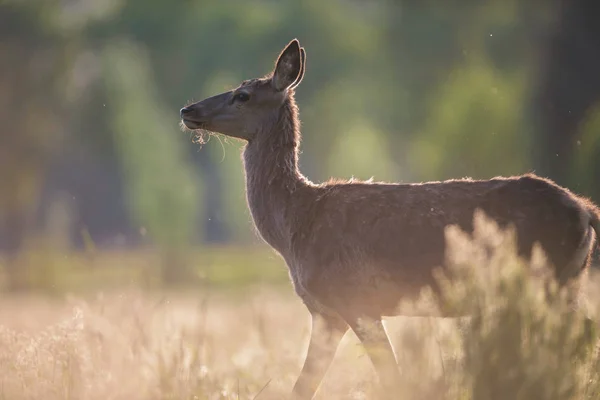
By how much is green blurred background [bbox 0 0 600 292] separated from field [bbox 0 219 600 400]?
8432mm

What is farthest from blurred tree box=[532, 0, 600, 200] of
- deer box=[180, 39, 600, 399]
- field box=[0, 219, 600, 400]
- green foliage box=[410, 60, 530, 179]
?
field box=[0, 219, 600, 400]

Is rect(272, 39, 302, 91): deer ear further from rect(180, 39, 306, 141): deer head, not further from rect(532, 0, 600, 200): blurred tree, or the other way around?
rect(532, 0, 600, 200): blurred tree

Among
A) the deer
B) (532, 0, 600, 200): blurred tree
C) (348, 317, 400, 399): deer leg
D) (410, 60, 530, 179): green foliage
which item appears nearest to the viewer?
(348, 317, 400, 399): deer leg

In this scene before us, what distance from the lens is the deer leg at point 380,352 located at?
15.9 ft

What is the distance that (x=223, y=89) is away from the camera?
778 inches

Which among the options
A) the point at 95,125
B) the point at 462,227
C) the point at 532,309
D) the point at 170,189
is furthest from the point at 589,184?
the point at 95,125

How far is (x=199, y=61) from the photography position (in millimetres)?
40969

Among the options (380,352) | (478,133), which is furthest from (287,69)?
(478,133)

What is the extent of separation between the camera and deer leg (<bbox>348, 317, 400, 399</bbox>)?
4836 millimetres

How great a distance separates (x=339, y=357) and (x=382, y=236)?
1.16m

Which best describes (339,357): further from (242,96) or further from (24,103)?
(24,103)

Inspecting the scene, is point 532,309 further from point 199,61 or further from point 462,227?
point 199,61

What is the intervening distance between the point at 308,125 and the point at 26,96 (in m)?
13.7

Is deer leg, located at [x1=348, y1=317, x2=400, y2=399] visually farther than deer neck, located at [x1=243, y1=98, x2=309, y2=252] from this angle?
No
